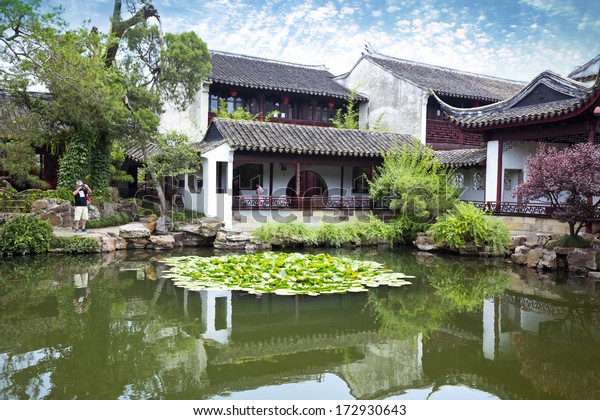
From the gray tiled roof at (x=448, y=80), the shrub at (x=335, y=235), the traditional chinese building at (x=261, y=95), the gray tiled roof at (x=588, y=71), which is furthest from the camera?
the gray tiled roof at (x=448, y=80)

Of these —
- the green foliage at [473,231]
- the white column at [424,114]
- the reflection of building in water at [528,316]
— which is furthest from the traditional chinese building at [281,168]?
the reflection of building in water at [528,316]

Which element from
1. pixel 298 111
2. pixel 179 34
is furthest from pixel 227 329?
pixel 298 111

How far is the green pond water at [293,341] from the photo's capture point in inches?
175

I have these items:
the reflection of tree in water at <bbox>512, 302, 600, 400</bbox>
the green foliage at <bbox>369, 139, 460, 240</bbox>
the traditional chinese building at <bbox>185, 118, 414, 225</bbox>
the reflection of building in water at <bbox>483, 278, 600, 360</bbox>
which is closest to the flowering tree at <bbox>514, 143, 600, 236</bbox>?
the reflection of building in water at <bbox>483, 278, 600, 360</bbox>

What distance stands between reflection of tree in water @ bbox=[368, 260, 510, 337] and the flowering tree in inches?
69.7

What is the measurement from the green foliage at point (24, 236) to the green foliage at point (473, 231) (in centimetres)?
936

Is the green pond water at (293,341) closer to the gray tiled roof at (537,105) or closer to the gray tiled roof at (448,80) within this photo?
the gray tiled roof at (537,105)

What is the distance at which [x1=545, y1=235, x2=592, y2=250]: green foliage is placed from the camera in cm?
1087

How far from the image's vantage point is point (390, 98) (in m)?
21.3

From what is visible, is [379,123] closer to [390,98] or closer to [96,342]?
[390,98]

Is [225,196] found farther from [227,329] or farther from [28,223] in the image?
[227,329]

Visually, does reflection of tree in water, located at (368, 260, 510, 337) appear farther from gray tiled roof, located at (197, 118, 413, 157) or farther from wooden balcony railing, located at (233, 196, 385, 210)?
gray tiled roof, located at (197, 118, 413, 157)

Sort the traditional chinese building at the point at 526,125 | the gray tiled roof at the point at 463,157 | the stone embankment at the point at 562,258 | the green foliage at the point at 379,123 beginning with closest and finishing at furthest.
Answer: the stone embankment at the point at 562,258 → the traditional chinese building at the point at 526,125 → the gray tiled roof at the point at 463,157 → the green foliage at the point at 379,123
